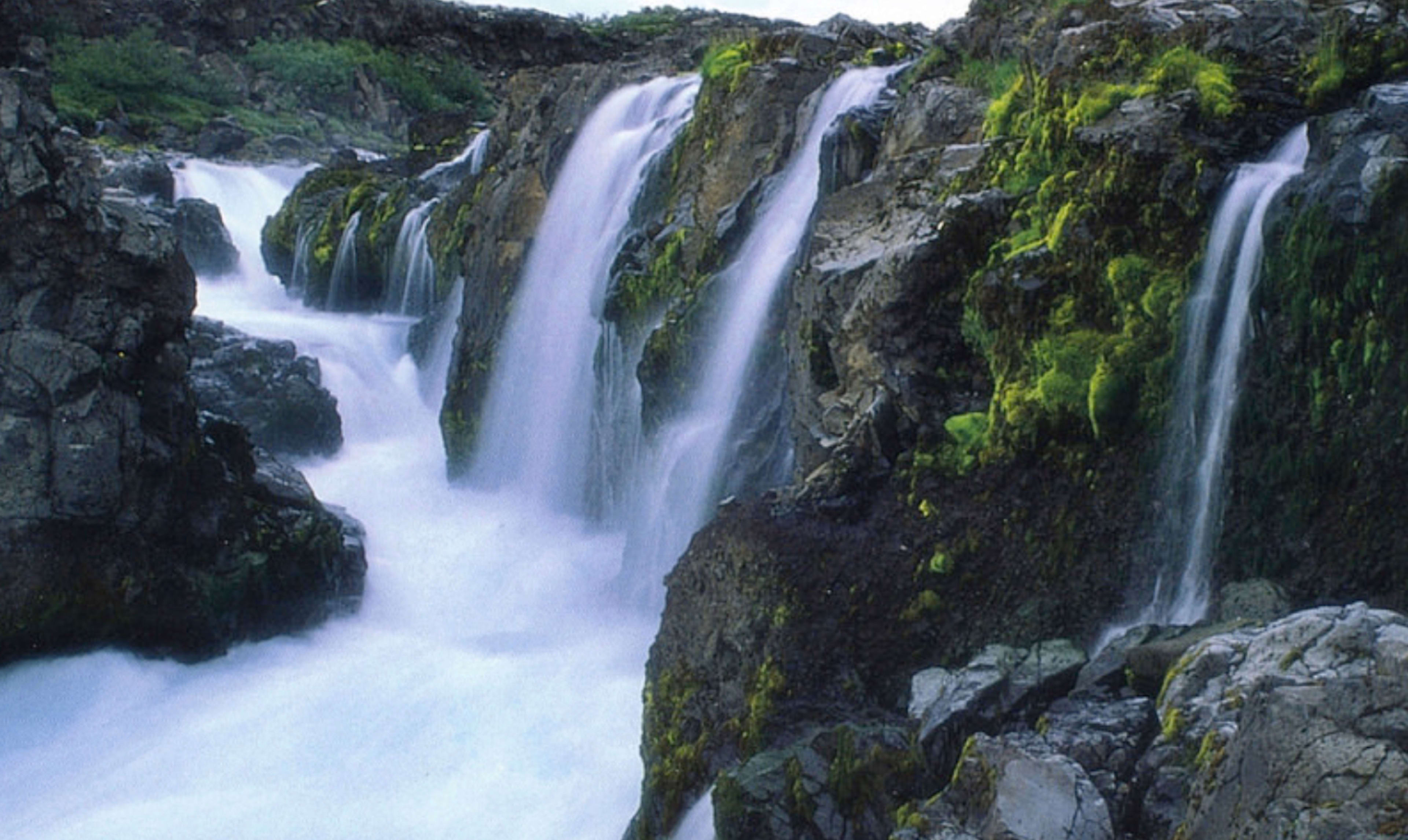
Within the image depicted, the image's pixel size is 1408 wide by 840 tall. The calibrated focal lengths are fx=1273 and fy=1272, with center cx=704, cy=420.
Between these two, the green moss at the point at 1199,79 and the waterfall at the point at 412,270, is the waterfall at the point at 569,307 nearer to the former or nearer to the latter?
the waterfall at the point at 412,270

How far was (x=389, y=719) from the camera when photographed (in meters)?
11.2

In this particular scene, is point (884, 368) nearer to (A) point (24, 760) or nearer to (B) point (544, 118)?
(A) point (24, 760)

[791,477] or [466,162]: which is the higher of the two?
[466,162]

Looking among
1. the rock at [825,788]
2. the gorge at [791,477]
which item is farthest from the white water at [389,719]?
the rock at [825,788]

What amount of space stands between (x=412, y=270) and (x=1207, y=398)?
18.7 metres

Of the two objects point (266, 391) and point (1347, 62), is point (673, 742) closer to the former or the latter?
point (1347, 62)

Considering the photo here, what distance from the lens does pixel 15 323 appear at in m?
11.4

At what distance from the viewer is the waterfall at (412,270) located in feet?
76.0

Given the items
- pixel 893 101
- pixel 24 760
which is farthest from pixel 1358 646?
pixel 24 760

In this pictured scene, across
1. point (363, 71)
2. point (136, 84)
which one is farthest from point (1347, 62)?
point (363, 71)

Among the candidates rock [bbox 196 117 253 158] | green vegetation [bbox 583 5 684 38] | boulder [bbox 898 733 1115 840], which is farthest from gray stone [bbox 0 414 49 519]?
green vegetation [bbox 583 5 684 38]

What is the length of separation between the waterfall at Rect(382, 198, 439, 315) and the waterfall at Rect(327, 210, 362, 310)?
87 centimetres

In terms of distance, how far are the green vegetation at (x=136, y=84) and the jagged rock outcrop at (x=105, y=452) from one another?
28.8 meters

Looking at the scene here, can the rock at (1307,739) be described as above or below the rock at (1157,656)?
above
